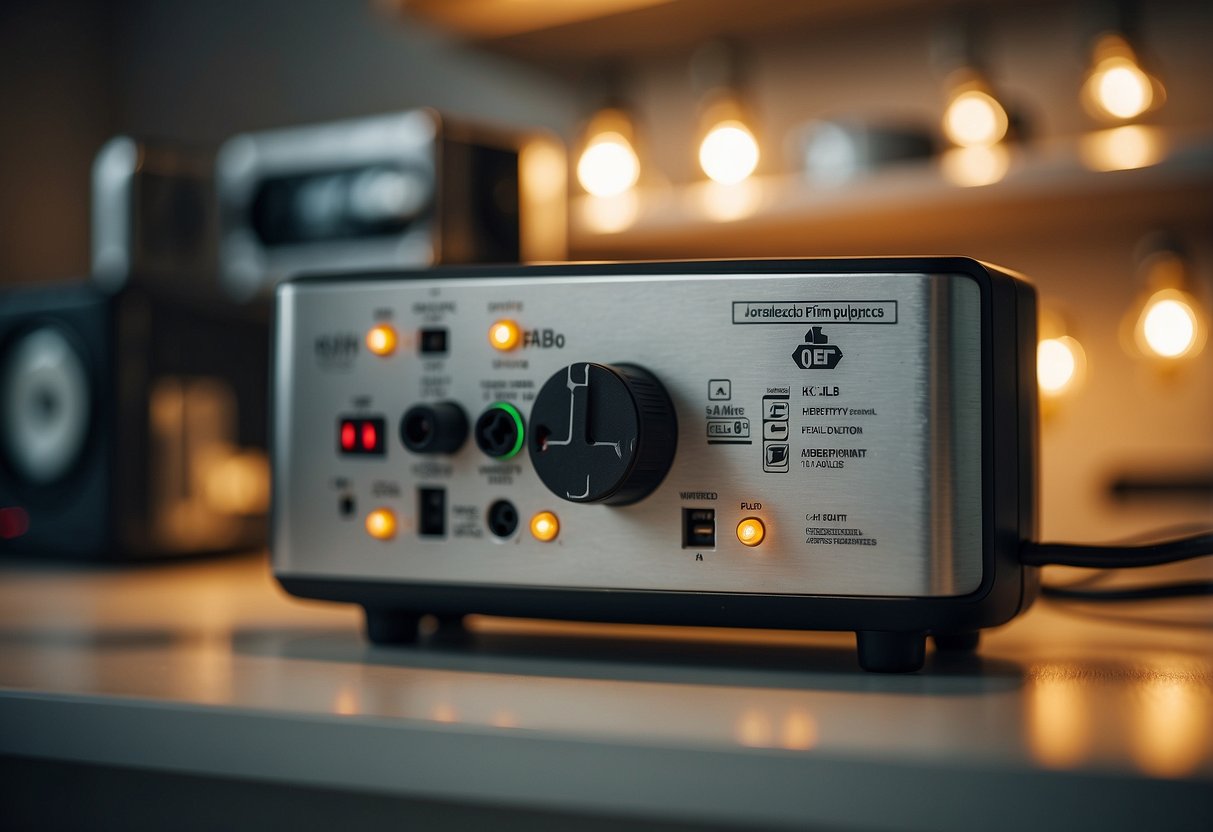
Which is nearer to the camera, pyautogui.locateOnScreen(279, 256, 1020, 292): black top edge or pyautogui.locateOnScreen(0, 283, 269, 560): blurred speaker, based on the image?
pyautogui.locateOnScreen(279, 256, 1020, 292): black top edge

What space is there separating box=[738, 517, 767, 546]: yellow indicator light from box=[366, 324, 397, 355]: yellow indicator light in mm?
176

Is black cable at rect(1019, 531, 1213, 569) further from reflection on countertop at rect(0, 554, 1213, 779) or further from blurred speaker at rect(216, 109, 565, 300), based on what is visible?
blurred speaker at rect(216, 109, 565, 300)

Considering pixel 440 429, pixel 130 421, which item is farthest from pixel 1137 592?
pixel 130 421

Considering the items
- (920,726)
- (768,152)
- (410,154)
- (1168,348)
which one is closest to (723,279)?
(920,726)

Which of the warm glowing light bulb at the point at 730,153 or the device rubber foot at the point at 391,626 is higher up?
the warm glowing light bulb at the point at 730,153

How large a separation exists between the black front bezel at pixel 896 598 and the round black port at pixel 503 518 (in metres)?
0.02

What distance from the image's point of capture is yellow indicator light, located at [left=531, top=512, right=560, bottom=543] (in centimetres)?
46

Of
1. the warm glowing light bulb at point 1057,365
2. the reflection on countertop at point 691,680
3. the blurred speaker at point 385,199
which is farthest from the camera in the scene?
the warm glowing light bulb at point 1057,365

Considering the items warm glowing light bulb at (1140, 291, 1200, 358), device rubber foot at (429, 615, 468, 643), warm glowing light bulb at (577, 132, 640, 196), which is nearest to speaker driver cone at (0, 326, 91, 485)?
device rubber foot at (429, 615, 468, 643)

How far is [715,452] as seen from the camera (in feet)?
1.44

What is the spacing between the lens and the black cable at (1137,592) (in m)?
0.58

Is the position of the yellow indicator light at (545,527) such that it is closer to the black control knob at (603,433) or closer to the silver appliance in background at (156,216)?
the black control knob at (603,433)

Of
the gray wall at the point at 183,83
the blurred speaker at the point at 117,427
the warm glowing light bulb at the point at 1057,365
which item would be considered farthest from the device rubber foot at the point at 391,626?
the gray wall at the point at 183,83

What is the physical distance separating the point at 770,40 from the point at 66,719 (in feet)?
4.98
